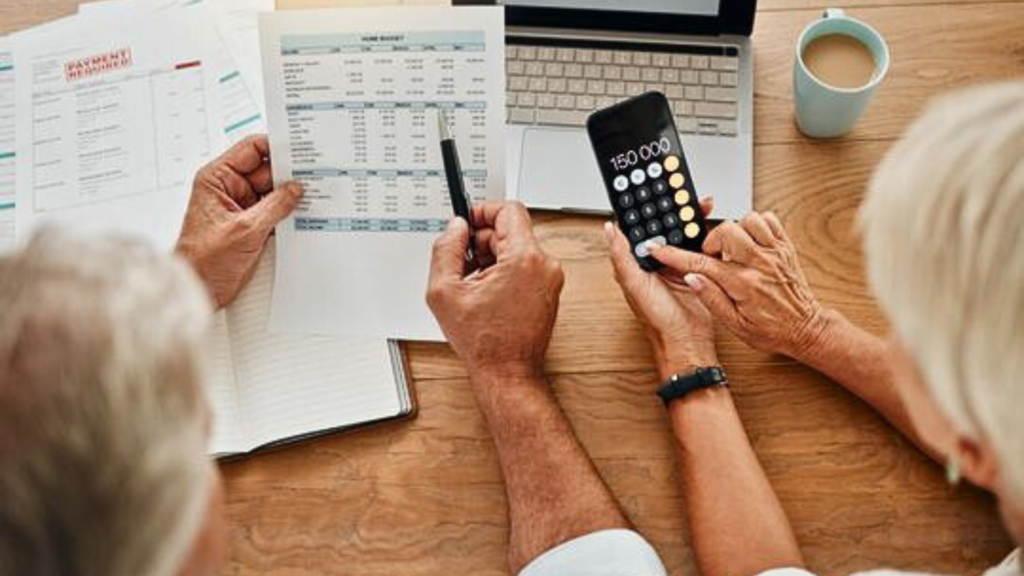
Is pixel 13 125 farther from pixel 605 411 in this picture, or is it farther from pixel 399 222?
pixel 605 411

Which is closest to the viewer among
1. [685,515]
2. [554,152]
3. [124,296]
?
[124,296]

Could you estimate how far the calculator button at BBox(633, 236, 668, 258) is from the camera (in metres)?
0.90

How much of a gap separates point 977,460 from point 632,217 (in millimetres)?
397

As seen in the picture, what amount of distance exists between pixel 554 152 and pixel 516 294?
16 centimetres

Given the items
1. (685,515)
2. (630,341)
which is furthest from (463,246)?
(685,515)

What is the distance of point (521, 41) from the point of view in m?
0.99

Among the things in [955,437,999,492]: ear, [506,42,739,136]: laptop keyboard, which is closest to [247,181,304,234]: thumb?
[506,42,739,136]: laptop keyboard

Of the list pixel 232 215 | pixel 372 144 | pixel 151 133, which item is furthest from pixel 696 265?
pixel 151 133

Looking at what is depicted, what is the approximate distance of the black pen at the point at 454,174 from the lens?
877 mm

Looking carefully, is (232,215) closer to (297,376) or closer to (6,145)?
(297,376)

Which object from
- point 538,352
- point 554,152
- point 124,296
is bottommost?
point 538,352

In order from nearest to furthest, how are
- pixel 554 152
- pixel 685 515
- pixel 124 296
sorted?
1. pixel 124 296
2. pixel 685 515
3. pixel 554 152

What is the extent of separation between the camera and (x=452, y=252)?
2.89 feet

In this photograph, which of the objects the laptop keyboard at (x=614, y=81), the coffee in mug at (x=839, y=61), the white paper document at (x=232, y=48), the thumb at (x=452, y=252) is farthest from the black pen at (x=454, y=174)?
the coffee in mug at (x=839, y=61)
